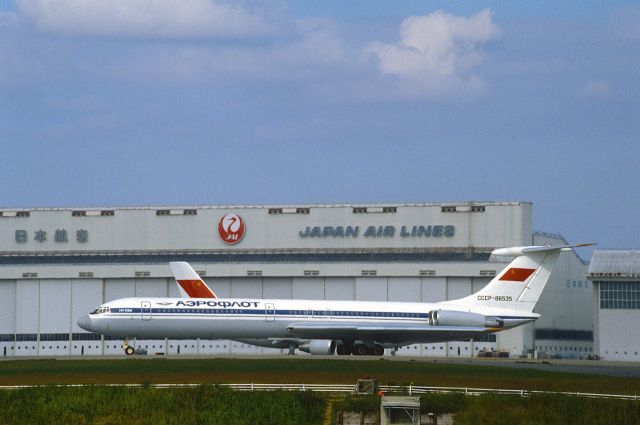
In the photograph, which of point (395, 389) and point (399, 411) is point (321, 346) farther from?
point (399, 411)

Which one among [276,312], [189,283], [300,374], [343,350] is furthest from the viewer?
[189,283]

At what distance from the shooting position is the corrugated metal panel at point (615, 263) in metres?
87.9

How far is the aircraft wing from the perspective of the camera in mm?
71812

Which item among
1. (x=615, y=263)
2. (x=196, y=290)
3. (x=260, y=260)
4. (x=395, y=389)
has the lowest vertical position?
(x=395, y=389)

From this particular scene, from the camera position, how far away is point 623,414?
44156mm

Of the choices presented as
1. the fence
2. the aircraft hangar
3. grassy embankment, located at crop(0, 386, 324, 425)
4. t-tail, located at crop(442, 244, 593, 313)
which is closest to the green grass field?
the fence

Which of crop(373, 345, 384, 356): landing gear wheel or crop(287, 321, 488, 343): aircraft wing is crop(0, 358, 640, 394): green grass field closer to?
crop(287, 321, 488, 343): aircraft wing

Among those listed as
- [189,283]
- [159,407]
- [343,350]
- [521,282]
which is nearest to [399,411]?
[159,407]

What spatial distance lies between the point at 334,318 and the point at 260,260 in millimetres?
26572

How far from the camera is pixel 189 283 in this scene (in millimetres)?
83562

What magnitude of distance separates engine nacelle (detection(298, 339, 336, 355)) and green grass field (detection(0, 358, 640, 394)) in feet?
20.7

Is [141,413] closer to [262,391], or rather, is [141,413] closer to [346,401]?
[262,391]

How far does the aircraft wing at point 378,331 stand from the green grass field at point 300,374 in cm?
578

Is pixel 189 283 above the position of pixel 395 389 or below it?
above
